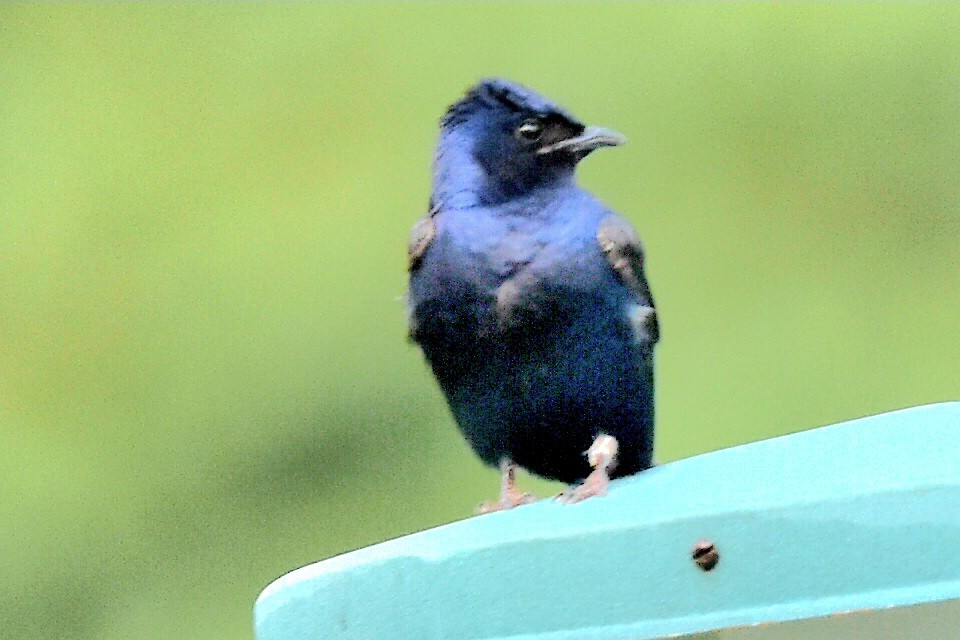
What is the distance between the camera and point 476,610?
2.28 feet

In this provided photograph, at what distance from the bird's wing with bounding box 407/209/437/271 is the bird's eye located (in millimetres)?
119

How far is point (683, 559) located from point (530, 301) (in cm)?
32

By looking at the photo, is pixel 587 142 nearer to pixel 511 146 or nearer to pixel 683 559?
pixel 511 146

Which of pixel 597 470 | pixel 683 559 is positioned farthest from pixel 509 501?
pixel 683 559

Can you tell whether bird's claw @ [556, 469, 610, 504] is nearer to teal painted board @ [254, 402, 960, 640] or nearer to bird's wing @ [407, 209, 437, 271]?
teal painted board @ [254, 402, 960, 640]

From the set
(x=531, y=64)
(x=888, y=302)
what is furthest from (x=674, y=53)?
(x=888, y=302)

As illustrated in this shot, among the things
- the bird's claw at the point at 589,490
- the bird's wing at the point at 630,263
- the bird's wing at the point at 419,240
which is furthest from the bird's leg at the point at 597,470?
the bird's wing at the point at 419,240

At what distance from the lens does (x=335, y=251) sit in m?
1.50

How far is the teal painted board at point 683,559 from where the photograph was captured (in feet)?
2.06

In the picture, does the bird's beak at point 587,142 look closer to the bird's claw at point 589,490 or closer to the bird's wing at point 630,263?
the bird's wing at point 630,263

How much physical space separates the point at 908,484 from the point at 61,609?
115cm

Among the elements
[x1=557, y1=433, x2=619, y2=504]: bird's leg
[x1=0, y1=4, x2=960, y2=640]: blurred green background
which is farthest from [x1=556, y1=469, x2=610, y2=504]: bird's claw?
[x1=0, y1=4, x2=960, y2=640]: blurred green background

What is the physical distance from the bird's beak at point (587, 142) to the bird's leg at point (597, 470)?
270 mm

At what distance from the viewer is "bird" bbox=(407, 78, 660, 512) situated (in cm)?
94
